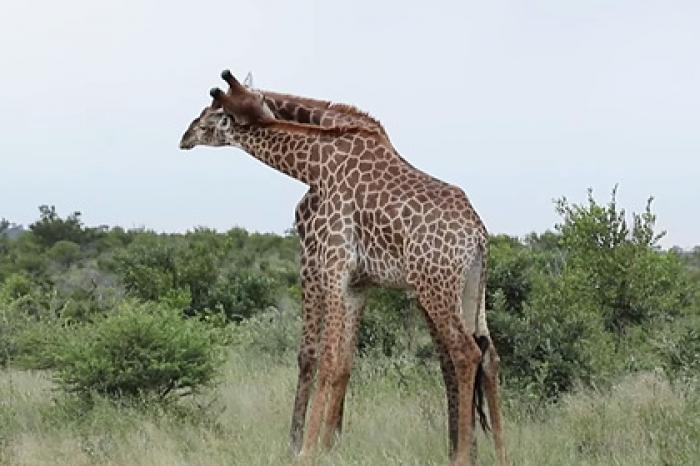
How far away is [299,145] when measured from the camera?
24.2 ft

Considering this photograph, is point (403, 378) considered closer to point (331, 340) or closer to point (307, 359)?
point (307, 359)

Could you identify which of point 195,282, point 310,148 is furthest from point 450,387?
point 195,282

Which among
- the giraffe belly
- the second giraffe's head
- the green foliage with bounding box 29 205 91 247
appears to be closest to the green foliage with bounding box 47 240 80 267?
the green foliage with bounding box 29 205 91 247

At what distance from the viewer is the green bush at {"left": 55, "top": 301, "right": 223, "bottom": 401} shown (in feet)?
28.7

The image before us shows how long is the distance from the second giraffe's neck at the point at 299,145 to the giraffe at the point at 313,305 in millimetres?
119

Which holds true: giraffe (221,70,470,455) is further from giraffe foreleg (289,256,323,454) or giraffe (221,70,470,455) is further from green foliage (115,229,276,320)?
green foliage (115,229,276,320)

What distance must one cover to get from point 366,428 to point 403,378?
1526mm

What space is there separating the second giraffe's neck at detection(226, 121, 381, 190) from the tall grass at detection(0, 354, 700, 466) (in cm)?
207

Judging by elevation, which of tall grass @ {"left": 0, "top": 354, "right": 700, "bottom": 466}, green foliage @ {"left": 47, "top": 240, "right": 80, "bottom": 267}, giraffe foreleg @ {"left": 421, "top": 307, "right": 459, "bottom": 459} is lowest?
tall grass @ {"left": 0, "top": 354, "right": 700, "bottom": 466}

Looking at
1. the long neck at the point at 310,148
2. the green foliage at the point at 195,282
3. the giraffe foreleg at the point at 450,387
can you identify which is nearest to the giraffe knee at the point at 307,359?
the giraffe foreleg at the point at 450,387

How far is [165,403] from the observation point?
8656 mm

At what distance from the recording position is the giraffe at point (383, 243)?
643 cm

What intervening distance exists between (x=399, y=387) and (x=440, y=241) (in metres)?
3.16

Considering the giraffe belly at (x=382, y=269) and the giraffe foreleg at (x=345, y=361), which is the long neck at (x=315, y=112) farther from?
the giraffe foreleg at (x=345, y=361)
